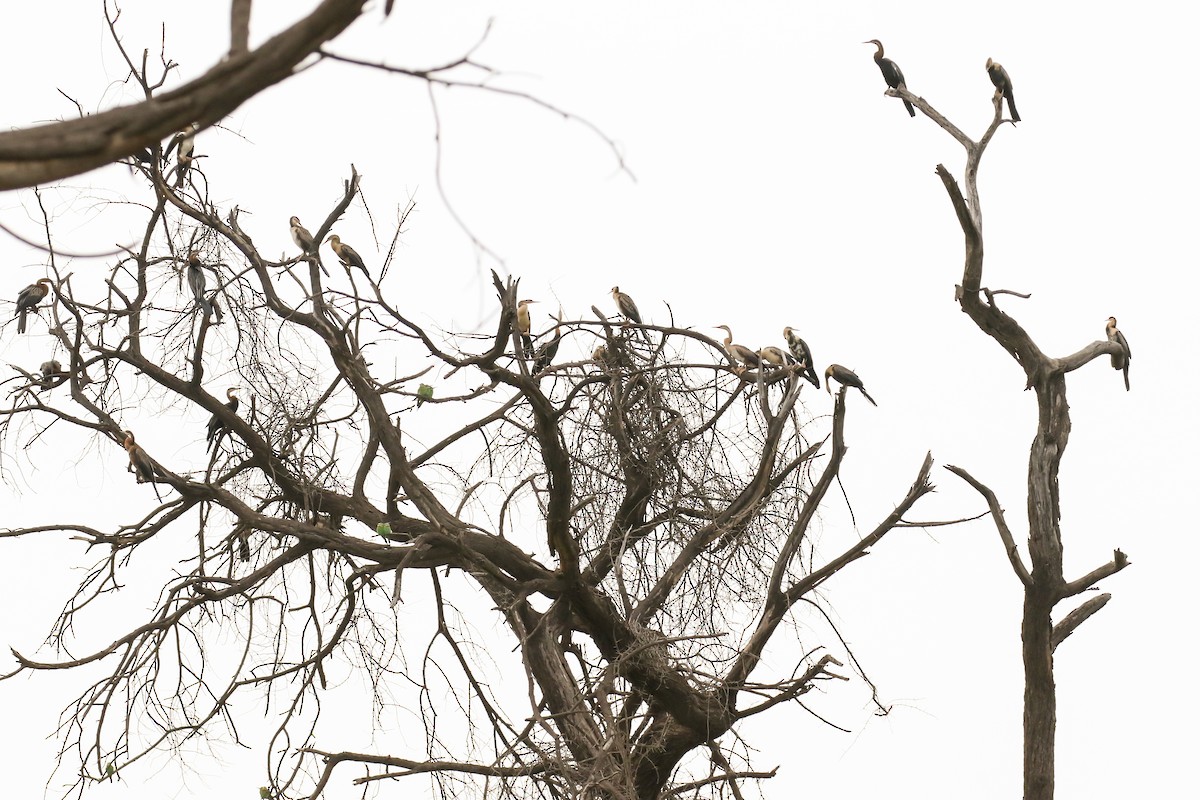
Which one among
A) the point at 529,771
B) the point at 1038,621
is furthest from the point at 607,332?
the point at 1038,621

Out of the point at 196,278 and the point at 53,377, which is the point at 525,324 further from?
the point at 53,377

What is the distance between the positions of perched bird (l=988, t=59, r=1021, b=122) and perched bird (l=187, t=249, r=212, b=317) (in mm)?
3247

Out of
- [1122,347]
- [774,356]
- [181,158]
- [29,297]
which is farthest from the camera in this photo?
[1122,347]

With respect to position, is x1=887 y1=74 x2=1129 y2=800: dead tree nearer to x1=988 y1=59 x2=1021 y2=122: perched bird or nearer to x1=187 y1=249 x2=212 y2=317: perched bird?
x1=988 y1=59 x2=1021 y2=122: perched bird

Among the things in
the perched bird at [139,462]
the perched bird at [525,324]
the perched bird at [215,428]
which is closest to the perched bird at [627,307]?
the perched bird at [525,324]

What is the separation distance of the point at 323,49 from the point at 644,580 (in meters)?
2.65

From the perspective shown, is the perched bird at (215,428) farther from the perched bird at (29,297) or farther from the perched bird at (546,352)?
the perched bird at (546,352)

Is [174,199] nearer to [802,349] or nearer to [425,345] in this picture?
[425,345]

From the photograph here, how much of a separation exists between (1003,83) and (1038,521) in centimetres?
177

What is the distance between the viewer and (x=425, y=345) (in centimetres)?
328

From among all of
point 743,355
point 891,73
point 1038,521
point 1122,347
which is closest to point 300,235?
point 743,355

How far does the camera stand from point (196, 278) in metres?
3.60

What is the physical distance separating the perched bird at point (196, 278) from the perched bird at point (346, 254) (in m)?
0.55

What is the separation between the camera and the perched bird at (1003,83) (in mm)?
5059
